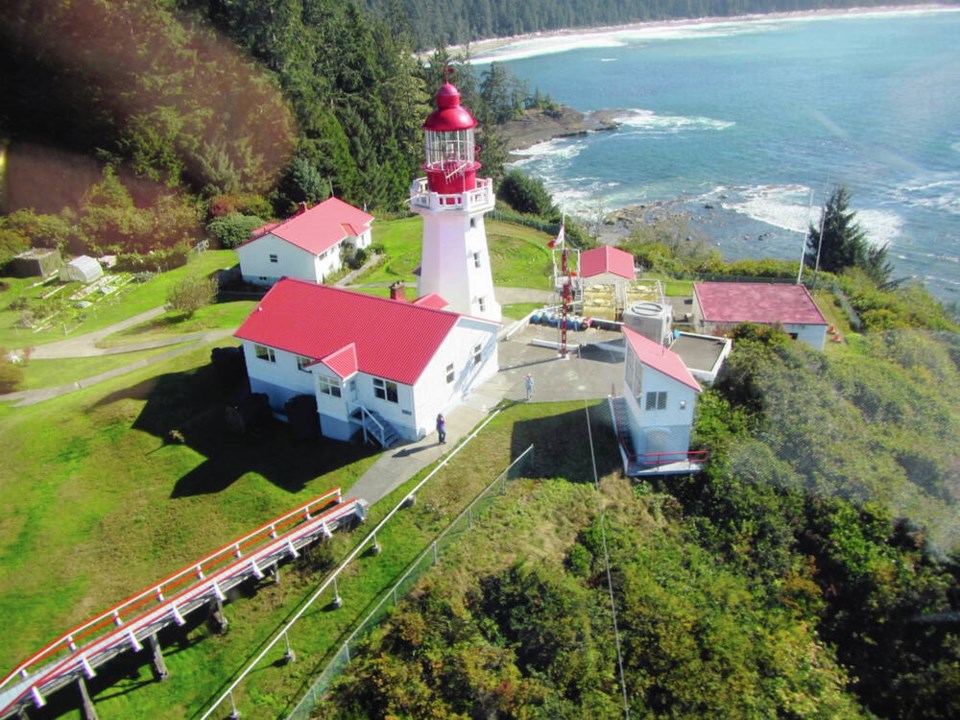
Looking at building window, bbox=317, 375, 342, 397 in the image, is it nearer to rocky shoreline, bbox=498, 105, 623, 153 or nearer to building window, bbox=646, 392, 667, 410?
building window, bbox=646, 392, 667, 410

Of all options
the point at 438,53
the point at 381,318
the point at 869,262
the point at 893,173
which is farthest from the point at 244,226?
the point at 893,173

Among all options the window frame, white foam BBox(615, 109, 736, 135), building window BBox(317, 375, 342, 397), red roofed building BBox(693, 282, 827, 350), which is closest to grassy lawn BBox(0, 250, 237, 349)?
the window frame

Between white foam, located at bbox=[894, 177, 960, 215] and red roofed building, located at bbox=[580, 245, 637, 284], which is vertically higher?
red roofed building, located at bbox=[580, 245, 637, 284]

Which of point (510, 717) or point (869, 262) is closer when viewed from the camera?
point (510, 717)

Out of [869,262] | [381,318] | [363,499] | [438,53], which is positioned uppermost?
[438,53]

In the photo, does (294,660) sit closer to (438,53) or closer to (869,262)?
(869,262)

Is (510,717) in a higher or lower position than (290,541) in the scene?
lower

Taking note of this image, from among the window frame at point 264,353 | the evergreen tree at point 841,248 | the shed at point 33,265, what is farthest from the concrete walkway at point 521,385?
the shed at point 33,265
